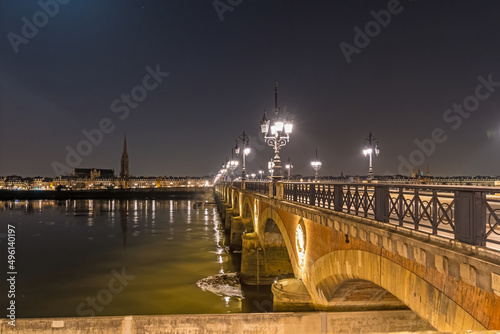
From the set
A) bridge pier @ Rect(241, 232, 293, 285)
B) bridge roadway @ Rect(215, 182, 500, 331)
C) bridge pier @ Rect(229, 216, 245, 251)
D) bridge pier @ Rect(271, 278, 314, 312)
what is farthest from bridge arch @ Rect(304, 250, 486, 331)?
bridge pier @ Rect(229, 216, 245, 251)

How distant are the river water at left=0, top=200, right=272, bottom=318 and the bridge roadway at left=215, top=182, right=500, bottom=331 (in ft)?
26.7

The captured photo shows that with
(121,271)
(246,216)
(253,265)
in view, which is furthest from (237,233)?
(253,265)

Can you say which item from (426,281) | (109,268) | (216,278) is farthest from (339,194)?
(109,268)

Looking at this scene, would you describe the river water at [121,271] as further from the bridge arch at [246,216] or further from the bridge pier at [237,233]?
the bridge arch at [246,216]

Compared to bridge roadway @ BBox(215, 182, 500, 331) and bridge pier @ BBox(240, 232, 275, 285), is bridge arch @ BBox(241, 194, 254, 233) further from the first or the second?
bridge roadway @ BBox(215, 182, 500, 331)

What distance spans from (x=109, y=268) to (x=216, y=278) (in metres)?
10.5

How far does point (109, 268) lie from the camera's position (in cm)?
3053

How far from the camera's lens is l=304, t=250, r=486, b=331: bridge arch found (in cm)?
534

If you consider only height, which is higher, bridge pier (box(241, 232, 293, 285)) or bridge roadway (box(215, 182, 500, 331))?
bridge roadway (box(215, 182, 500, 331))

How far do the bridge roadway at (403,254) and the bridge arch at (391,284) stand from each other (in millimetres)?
14

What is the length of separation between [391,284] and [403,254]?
3.48 feet

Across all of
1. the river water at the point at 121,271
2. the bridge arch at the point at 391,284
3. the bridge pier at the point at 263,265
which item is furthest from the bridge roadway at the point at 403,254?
the bridge pier at the point at 263,265

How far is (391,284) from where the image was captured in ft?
23.1

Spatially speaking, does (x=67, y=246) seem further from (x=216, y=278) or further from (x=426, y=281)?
(x=426, y=281)
